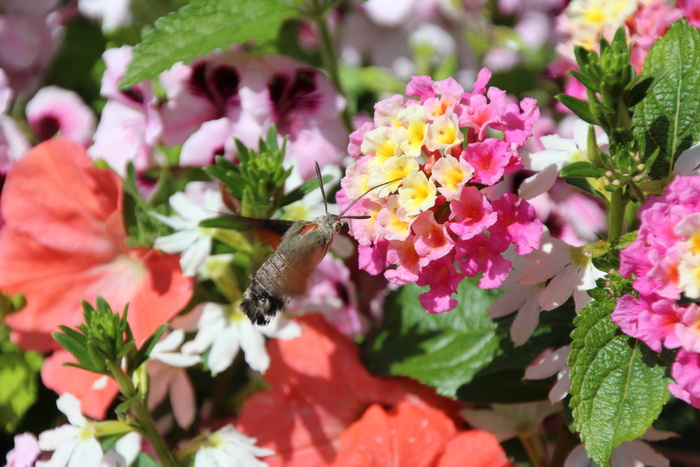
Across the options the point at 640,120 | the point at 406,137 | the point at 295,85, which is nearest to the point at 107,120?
the point at 295,85

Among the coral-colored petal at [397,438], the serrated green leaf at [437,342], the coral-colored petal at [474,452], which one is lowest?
the coral-colored petal at [397,438]

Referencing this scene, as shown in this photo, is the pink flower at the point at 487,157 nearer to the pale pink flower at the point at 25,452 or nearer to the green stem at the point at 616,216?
the green stem at the point at 616,216

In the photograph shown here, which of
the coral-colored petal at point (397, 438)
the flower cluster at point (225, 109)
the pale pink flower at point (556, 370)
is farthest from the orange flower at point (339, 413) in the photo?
the flower cluster at point (225, 109)

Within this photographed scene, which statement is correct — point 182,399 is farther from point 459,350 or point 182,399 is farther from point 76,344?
point 459,350

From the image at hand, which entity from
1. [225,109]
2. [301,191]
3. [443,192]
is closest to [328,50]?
Answer: [225,109]

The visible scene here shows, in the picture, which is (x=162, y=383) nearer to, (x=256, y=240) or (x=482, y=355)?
(x=256, y=240)

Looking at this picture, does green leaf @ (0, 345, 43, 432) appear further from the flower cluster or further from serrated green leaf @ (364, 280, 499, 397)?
serrated green leaf @ (364, 280, 499, 397)

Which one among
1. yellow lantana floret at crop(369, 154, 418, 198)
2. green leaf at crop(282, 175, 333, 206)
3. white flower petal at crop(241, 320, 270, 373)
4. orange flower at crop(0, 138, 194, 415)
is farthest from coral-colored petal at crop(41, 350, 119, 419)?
yellow lantana floret at crop(369, 154, 418, 198)
